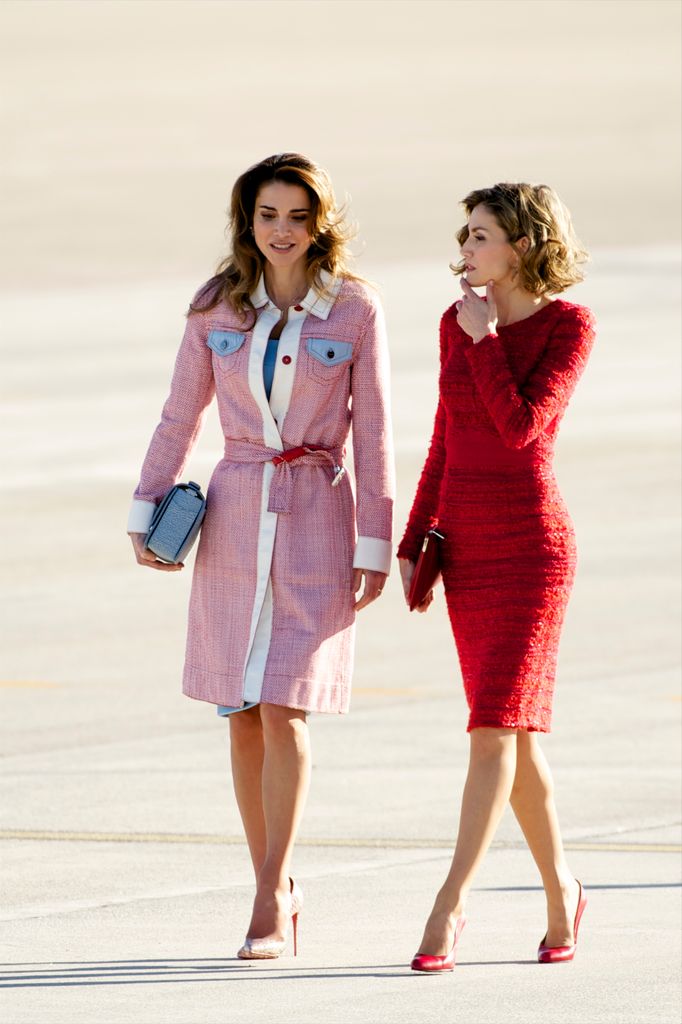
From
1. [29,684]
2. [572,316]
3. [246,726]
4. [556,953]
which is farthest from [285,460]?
[29,684]

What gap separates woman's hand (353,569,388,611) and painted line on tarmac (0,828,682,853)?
5.74 ft

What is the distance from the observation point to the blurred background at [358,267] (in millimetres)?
10445

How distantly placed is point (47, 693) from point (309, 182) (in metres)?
5.44

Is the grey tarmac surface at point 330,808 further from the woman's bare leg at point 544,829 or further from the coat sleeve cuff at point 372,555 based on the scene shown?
the coat sleeve cuff at point 372,555

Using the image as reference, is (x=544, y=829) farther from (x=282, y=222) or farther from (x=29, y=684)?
(x=29, y=684)

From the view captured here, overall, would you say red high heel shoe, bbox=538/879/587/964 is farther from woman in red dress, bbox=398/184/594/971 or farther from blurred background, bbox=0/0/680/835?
blurred background, bbox=0/0/680/835

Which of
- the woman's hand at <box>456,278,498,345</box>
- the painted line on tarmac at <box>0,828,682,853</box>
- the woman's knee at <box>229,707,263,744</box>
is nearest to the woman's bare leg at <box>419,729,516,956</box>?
the woman's knee at <box>229,707,263,744</box>

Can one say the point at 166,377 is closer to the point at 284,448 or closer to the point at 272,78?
the point at 284,448

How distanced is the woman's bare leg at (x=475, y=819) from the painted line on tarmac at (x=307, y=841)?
1835 millimetres

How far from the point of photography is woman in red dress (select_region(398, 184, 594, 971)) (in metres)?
5.51

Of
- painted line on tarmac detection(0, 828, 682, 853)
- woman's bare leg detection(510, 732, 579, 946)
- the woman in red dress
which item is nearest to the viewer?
the woman in red dress

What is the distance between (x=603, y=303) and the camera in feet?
95.2

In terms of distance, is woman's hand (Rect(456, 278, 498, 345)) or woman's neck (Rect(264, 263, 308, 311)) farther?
woman's neck (Rect(264, 263, 308, 311))

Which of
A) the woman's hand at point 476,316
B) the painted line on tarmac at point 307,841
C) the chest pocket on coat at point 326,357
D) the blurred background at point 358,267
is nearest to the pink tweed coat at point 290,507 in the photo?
the chest pocket on coat at point 326,357
